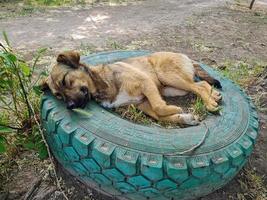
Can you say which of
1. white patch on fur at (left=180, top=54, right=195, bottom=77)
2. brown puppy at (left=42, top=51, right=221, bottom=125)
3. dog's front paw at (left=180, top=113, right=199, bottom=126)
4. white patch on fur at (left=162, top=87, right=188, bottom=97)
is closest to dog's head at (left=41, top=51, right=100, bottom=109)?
brown puppy at (left=42, top=51, right=221, bottom=125)

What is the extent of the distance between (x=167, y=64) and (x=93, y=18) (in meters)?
5.95

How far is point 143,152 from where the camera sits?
3004 millimetres

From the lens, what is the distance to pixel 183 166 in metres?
2.94

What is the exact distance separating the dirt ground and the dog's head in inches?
31.3

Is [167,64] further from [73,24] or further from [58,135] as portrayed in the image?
[73,24]

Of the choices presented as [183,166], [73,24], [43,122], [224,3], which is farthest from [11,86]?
[224,3]

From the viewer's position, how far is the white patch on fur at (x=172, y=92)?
152 inches

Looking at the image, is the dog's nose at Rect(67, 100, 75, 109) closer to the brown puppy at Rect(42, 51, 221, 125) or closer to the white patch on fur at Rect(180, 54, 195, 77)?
the brown puppy at Rect(42, 51, 221, 125)

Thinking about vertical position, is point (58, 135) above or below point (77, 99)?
below

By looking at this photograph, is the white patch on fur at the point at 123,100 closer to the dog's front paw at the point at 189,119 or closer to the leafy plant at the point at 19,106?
the dog's front paw at the point at 189,119

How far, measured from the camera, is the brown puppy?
11.2ft

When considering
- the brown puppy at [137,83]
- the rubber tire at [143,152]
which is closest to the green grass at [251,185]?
the rubber tire at [143,152]

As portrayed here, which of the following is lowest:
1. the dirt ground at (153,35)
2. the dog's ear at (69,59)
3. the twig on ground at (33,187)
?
the dirt ground at (153,35)

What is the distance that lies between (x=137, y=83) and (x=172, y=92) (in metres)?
0.47
